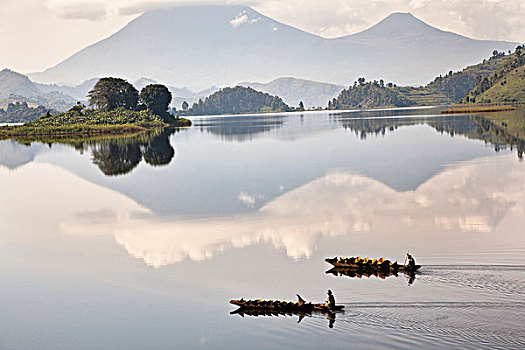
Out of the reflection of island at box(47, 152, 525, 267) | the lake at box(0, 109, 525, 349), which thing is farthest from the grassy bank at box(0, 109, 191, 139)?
the reflection of island at box(47, 152, 525, 267)

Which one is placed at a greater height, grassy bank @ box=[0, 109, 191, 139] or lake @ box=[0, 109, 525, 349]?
grassy bank @ box=[0, 109, 191, 139]

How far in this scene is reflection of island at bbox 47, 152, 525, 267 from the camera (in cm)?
3488

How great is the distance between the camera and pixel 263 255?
32.7 meters

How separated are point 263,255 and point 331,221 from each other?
29.4 ft

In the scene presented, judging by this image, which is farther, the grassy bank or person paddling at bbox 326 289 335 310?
the grassy bank

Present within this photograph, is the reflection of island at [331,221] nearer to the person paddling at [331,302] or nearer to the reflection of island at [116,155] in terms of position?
the person paddling at [331,302]

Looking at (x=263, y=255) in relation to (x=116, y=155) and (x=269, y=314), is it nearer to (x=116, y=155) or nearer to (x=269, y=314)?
(x=269, y=314)

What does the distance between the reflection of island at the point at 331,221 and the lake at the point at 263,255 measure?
151 mm

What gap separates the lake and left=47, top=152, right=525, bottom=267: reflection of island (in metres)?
0.15

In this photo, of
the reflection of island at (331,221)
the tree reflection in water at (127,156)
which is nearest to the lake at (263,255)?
the reflection of island at (331,221)

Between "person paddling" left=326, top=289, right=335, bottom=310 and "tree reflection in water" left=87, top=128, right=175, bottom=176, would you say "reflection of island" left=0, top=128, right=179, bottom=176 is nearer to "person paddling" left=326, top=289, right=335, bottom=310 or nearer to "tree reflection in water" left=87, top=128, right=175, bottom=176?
"tree reflection in water" left=87, top=128, right=175, bottom=176

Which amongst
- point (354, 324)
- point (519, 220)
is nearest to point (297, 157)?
point (519, 220)

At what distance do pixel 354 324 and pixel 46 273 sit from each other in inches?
683

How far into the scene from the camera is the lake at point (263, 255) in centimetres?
2295
